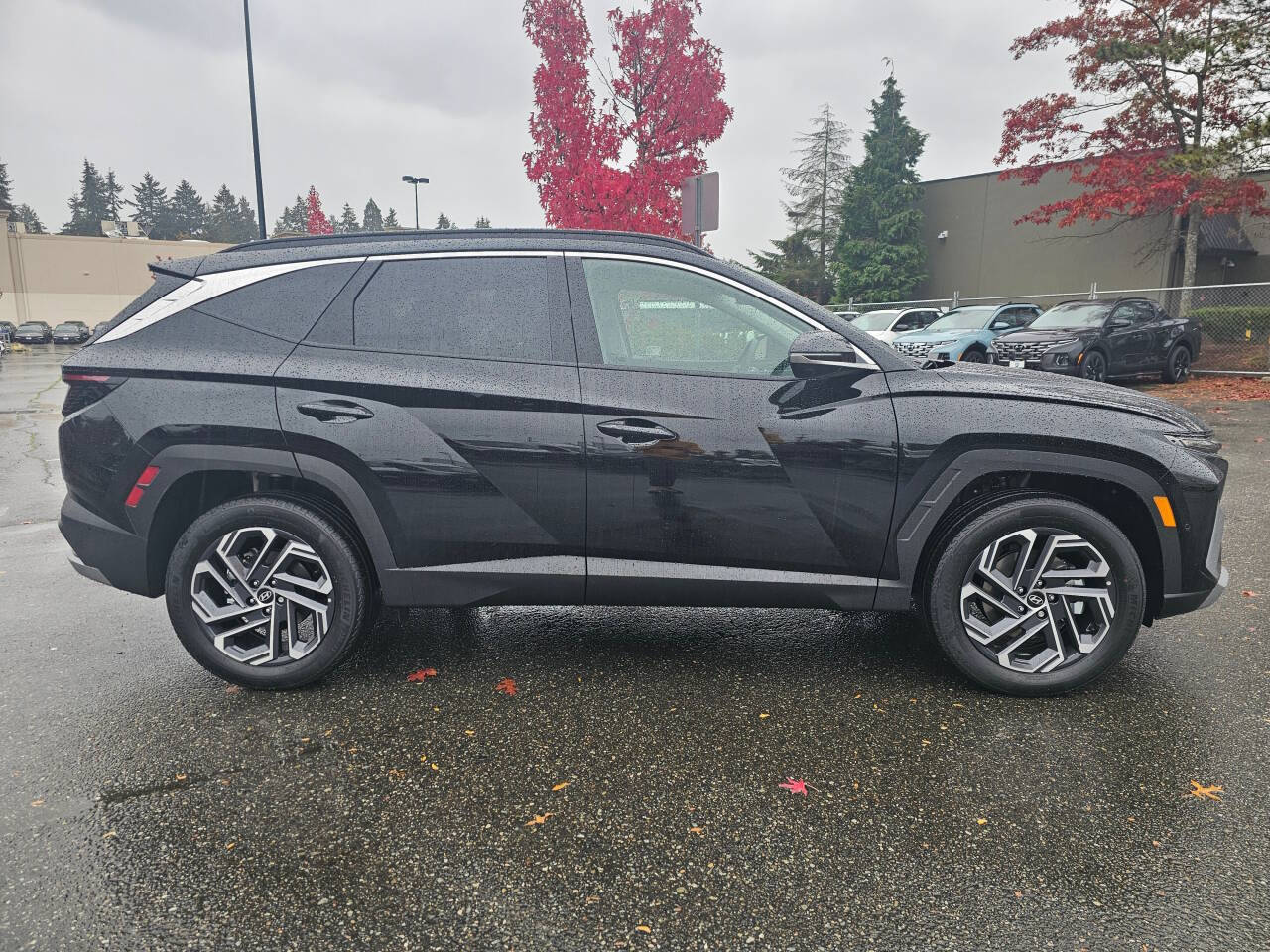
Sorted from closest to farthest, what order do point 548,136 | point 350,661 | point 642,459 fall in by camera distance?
point 642,459 < point 350,661 < point 548,136

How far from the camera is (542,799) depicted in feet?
8.49

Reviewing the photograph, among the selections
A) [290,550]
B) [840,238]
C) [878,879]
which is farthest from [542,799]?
[840,238]

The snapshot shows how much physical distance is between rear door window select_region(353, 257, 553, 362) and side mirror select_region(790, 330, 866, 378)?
997 mm

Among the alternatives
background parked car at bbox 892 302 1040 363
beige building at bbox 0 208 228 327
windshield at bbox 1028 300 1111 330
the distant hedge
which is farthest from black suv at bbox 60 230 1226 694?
beige building at bbox 0 208 228 327

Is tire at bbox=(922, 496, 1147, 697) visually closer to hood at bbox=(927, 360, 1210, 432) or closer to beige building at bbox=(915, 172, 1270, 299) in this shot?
hood at bbox=(927, 360, 1210, 432)

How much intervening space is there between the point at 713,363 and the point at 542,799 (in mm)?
1763

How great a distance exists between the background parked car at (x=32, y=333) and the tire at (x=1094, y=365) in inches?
2156

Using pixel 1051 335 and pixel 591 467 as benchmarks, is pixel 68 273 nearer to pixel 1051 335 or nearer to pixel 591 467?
pixel 1051 335

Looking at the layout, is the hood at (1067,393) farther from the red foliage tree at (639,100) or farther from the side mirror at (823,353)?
the red foliage tree at (639,100)

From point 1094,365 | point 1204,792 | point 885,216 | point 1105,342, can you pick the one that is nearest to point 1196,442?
point 1204,792

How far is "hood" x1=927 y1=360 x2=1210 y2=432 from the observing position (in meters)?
3.22

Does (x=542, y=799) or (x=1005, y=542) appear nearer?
(x=542, y=799)

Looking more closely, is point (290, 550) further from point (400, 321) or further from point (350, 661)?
point (400, 321)

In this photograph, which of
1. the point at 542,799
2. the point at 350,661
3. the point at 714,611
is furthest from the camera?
the point at 714,611
